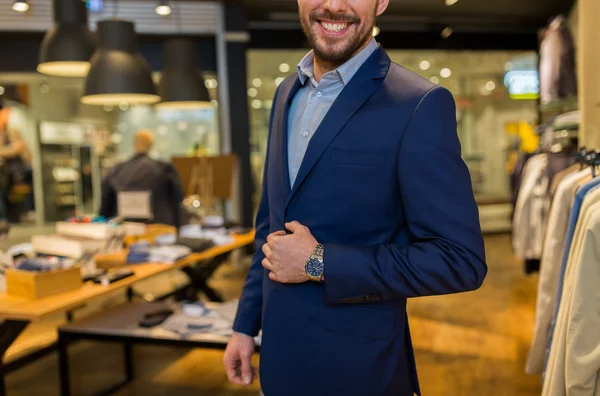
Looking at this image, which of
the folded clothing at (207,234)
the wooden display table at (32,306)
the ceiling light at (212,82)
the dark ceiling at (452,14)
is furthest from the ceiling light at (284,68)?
the wooden display table at (32,306)

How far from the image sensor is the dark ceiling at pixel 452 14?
26.3 ft

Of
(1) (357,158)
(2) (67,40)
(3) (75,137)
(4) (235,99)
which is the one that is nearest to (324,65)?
(1) (357,158)

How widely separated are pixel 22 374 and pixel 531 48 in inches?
353

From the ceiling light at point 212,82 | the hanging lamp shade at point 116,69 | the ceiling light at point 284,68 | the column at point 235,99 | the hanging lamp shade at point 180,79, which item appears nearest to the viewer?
the hanging lamp shade at point 116,69

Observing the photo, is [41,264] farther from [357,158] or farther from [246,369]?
[357,158]

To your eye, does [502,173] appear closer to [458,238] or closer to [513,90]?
[513,90]

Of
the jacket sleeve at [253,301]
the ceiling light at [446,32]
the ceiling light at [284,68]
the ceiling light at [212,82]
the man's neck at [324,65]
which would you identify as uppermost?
the ceiling light at [446,32]

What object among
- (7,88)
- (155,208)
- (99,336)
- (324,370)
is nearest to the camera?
(324,370)

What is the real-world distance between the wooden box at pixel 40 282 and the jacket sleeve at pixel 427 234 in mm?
1832

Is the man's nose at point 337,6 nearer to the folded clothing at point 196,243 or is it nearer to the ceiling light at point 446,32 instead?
the folded clothing at point 196,243

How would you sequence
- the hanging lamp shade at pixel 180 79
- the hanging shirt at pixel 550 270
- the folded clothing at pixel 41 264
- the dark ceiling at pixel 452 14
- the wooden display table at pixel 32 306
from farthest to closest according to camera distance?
the dark ceiling at pixel 452 14, the hanging lamp shade at pixel 180 79, the folded clothing at pixel 41 264, the hanging shirt at pixel 550 270, the wooden display table at pixel 32 306

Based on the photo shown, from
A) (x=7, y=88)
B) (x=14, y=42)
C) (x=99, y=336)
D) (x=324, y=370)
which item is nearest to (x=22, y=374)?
(x=99, y=336)

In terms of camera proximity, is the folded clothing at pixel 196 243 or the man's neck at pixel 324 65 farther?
the folded clothing at pixel 196 243

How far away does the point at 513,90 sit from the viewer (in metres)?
10.3
